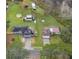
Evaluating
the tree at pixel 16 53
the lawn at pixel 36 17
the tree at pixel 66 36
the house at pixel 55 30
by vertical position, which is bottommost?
the tree at pixel 16 53

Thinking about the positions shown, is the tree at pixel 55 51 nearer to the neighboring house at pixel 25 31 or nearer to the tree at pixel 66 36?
the tree at pixel 66 36

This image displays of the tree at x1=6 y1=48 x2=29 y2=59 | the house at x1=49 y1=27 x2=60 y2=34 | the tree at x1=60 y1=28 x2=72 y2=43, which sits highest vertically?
the house at x1=49 y1=27 x2=60 y2=34

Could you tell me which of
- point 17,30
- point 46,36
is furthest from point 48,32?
point 17,30

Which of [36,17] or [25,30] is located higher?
[36,17]

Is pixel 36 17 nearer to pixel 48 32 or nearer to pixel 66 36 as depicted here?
pixel 48 32

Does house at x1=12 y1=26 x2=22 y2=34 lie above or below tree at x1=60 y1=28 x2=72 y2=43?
above

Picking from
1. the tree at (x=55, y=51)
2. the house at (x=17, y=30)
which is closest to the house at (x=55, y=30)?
the tree at (x=55, y=51)

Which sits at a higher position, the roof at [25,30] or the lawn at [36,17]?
the lawn at [36,17]

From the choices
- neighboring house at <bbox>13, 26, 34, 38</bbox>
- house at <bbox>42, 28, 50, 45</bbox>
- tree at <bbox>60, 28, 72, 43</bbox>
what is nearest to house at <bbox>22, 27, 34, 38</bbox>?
neighboring house at <bbox>13, 26, 34, 38</bbox>

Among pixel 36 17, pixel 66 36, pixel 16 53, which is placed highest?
pixel 36 17

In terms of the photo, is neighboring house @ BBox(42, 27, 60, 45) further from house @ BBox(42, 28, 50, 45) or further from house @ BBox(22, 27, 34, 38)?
house @ BBox(22, 27, 34, 38)

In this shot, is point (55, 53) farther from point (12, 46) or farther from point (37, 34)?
point (12, 46)
